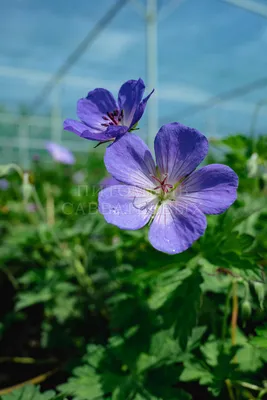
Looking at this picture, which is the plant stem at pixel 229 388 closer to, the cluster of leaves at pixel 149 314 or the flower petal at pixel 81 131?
the cluster of leaves at pixel 149 314

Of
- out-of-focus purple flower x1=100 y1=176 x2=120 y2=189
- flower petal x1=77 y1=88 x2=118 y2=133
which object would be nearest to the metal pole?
out-of-focus purple flower x1=100 y1=176 x2=120 y2=189

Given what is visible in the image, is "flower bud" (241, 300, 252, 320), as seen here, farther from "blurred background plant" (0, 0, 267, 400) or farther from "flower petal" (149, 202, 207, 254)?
"flower petal" (149, 202, 207, 254)

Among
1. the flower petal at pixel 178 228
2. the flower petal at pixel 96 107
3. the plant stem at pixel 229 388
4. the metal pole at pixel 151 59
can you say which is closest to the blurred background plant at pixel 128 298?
the plant stem at pixel 229 388

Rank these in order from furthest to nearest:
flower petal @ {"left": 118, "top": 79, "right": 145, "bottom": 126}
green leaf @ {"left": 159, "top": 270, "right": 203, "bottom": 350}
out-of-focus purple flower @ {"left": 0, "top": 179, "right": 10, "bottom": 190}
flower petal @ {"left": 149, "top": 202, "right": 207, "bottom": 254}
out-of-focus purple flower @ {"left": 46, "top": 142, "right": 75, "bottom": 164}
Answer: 1. out-of-focus purple flower @ {"left": 0, "top": 179, "right": 10, "bottom": 190}
2. out-of-focus purple flower @ {"left": 46, "top": 142, "right": 75, "bottom": 164}
3. green leaf @ {"left": 159, "top": 270, "right": 203, "bottom": 350}
4. flower petal @ {"left": 118, "top": 79, "right": 145, "bottom": 126}
5. flower petal @ {"left": 149, "top": 202, "right": 207, "bottom": 254}

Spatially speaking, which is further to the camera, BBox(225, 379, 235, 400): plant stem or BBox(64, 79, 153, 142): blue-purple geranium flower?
BBox(225, 379, 235, 400): plant stem

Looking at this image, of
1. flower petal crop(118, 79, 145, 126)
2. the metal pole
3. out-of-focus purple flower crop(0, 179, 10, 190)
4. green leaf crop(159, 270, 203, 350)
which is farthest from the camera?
the metal pole

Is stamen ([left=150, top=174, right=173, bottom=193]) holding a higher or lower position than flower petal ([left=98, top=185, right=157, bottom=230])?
higher

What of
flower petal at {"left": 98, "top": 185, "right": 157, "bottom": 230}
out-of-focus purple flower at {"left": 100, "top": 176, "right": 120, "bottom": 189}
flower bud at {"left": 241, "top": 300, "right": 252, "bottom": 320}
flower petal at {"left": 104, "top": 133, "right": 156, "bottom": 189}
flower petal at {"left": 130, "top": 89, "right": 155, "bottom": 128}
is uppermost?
flower petal at {"left": 130, "top": 89, "right": 155, "bottom": 128}
